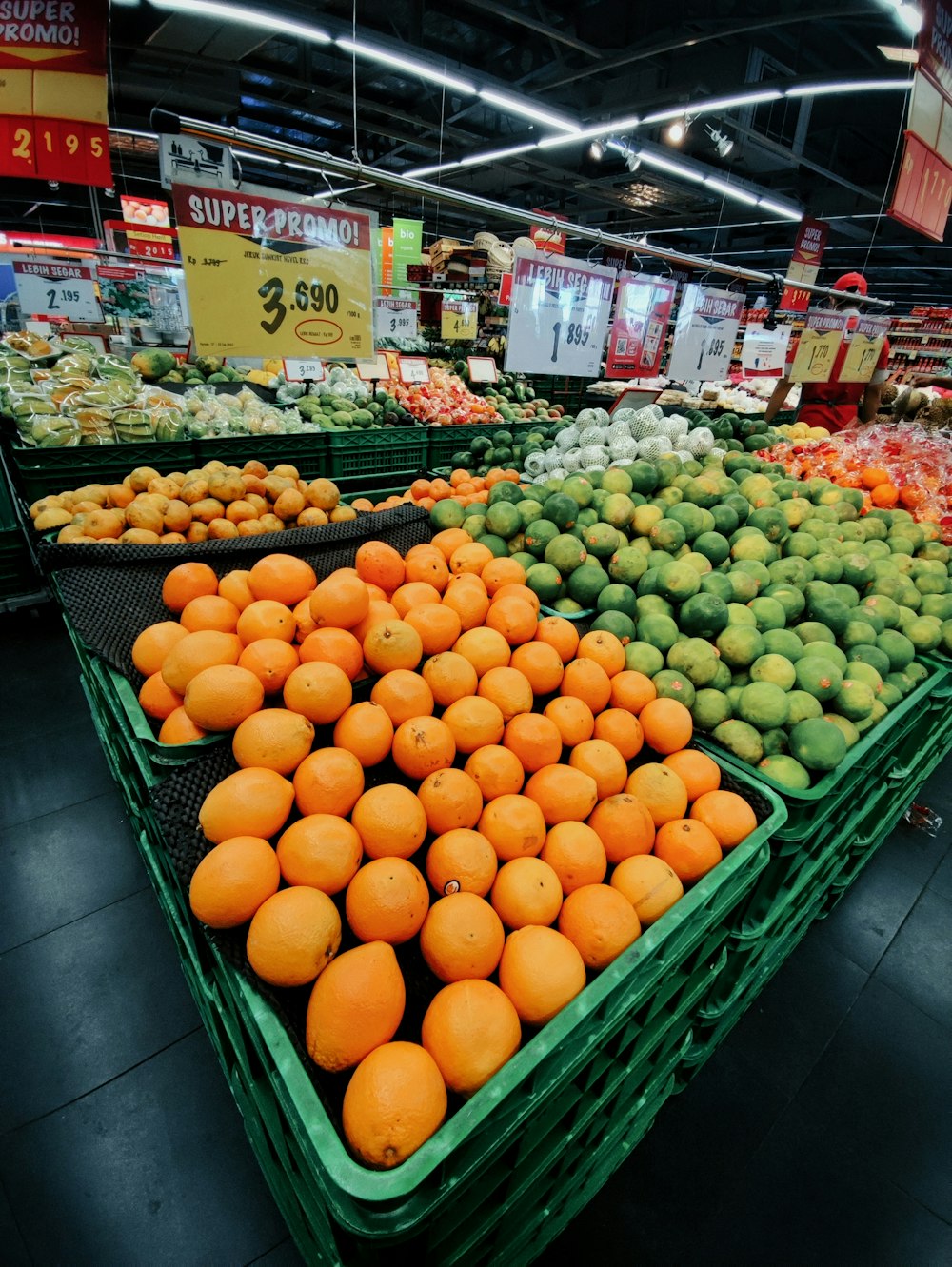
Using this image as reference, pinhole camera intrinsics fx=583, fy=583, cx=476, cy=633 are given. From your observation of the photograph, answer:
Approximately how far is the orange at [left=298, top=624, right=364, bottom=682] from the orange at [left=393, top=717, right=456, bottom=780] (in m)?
0.23

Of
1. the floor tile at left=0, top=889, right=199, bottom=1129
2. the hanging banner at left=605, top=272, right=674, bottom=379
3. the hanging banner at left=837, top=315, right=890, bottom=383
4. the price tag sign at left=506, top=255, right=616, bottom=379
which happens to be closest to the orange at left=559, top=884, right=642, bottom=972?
the floor tile at left=0, top=889, right=199, bottom=1129

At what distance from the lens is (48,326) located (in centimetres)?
763

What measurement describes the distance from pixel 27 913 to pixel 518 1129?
227 centimetres

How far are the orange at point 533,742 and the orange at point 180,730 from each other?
0.73 meters

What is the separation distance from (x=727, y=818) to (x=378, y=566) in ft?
3.84

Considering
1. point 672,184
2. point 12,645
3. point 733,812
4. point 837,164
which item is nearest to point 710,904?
point 733,812

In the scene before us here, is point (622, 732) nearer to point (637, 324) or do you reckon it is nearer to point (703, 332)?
point (637, 324)

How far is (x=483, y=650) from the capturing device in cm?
162

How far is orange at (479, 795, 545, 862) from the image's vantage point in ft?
4.13

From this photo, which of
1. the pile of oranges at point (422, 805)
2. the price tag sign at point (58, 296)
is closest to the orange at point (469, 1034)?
the pile of oranges at point (422, 805)

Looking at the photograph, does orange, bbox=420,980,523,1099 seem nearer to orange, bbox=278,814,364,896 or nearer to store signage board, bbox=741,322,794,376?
orange, bbox=278,814,364,896

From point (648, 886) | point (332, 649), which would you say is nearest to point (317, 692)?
point (332, 649)

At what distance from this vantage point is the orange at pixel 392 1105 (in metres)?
0.79

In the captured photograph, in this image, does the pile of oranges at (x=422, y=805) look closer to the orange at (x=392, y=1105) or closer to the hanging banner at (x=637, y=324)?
the orange at (x=392, y=1105)
